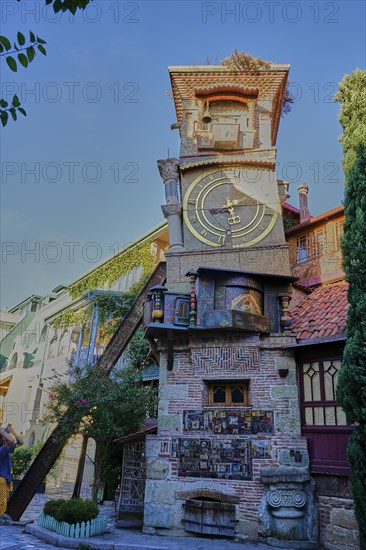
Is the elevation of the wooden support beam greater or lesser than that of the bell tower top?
lesser

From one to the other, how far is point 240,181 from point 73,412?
26.4ft

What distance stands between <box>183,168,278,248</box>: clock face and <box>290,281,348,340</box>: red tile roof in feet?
7.59

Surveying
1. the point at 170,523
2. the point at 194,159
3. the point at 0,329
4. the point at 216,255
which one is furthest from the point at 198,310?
the point at 0,329

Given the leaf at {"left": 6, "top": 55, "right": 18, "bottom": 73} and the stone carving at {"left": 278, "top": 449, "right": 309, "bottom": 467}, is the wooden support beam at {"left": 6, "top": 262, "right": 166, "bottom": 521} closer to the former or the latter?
the stone carving at {"left": 278, "top": 449, "right": 309, "bottom": 467}

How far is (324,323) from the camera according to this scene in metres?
10.6

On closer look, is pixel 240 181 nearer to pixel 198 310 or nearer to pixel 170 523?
pixel 198 310

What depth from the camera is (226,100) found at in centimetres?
1527

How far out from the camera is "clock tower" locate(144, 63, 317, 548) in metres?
9.65

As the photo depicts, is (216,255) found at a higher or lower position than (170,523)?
higher

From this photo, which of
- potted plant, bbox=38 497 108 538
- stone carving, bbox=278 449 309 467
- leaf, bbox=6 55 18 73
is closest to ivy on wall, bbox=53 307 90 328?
potted plant, bbox=38 497 108 538

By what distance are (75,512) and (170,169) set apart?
9.72 m

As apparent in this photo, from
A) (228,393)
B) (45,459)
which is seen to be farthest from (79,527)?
(228,393)

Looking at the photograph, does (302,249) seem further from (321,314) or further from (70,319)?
(70,319)

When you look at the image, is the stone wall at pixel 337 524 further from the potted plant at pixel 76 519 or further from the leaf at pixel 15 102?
the leaf at pixel 15 102
